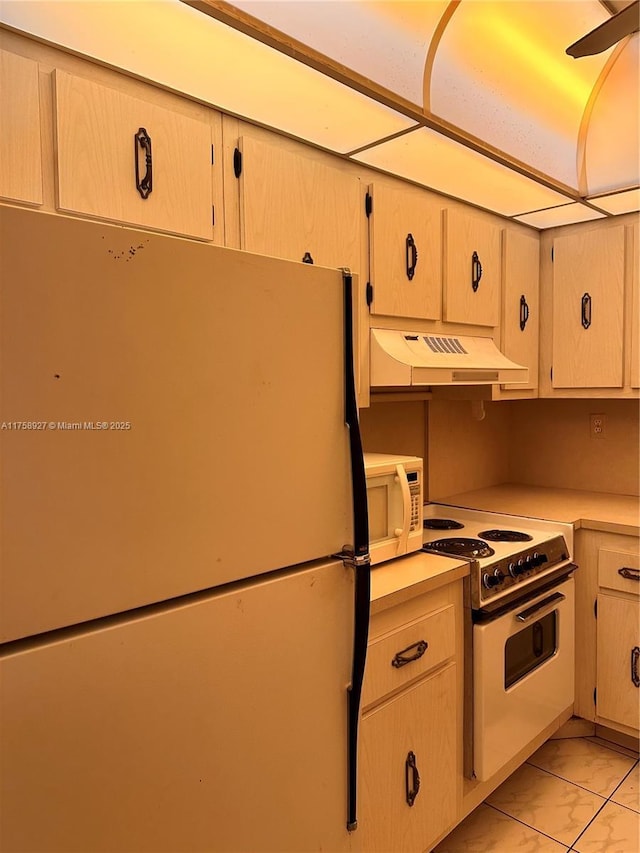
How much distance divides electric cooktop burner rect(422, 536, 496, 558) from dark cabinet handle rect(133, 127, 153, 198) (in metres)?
1.44

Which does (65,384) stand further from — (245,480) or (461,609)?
(461,609)

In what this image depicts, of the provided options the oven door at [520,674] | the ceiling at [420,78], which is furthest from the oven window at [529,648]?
the ceiling at [420,78]

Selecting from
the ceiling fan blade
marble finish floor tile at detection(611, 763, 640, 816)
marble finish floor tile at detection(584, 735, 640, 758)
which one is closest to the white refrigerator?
the ceiling fan blade

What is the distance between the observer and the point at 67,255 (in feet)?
2.61

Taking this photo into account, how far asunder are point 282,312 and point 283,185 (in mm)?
839

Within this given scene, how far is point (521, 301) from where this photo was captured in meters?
2.84

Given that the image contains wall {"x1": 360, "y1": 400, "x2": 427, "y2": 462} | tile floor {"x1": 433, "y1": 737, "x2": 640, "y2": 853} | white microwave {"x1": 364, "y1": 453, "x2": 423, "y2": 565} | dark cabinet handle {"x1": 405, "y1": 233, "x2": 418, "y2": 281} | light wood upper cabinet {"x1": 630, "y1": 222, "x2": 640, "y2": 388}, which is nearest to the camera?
white microwave {"x1": 364, "y1": 453, "x2": 423, "y2": 565}

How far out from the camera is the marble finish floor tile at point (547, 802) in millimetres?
2129

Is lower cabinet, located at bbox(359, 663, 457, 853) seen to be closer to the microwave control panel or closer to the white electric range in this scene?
the white electric range

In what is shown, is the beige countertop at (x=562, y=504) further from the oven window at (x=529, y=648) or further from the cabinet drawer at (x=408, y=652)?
the cabinet drawer at (x=408, y=652)

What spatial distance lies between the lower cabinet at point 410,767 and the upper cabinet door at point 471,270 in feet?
4.49

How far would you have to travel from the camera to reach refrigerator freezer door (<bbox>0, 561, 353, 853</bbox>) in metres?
0.79

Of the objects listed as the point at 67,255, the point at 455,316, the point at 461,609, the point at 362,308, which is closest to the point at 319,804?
the point at 461,609

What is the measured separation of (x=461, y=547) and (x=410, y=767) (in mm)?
729
